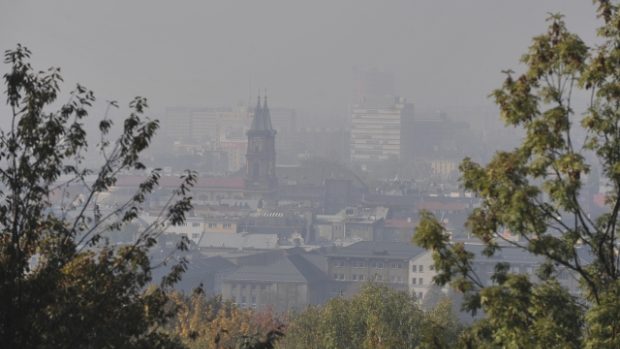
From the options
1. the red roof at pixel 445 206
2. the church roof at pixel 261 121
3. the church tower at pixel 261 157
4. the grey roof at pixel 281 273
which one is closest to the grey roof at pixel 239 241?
the grey roof at pixel 281 273

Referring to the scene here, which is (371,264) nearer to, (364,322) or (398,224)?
(398,224)

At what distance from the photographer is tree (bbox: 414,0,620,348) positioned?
8.55m

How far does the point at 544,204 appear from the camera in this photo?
8.89 metres

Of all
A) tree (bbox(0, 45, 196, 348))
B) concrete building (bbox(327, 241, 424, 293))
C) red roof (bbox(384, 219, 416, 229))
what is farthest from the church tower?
tree (bbox(0, 45, 196, 348))

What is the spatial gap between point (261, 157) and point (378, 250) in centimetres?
4538

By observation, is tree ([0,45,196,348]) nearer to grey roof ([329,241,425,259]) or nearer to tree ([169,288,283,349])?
tree ([169,288,283,349])

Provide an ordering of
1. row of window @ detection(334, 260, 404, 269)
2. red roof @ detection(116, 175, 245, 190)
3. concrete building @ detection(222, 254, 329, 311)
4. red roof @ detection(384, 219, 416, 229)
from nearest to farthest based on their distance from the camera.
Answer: concrete building @ detection(222, 254, 329, 311), row of window @ detection(334, 260, 404, 269), red roof @ detection(384, 219, 416, 229), red roof @ detection(116, 175, 245, 190)

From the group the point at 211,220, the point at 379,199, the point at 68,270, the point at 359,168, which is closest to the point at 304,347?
the point at 68,270

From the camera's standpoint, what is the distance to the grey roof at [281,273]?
72625mm

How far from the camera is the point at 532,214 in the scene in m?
8.66

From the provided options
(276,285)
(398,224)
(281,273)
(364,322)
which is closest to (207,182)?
(398,224)

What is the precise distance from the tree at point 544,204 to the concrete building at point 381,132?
6306 inches

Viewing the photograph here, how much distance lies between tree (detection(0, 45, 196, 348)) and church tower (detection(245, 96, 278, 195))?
112 meters

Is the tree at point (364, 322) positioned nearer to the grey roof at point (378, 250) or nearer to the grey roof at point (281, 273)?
the grey roof at point (281, 273)
